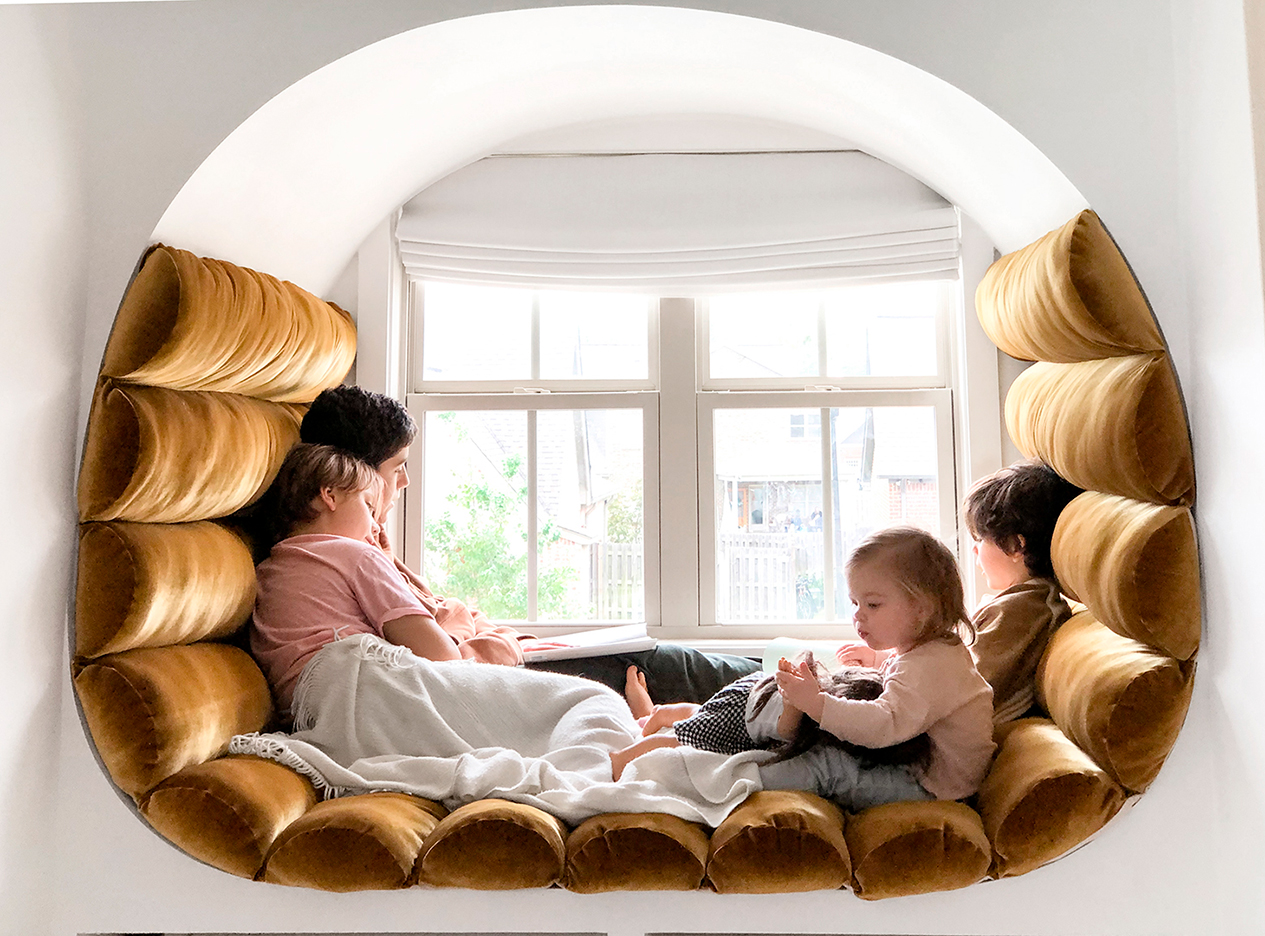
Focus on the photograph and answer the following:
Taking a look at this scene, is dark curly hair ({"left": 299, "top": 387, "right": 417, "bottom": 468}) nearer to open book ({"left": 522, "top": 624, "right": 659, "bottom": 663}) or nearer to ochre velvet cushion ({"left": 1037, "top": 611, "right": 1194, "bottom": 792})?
open book ({"left": 522, "top": 624, "right": 659, "bottom": 663})

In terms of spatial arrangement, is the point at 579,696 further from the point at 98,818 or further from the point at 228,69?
the point at 228,69

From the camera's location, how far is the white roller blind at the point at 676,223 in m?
2.63

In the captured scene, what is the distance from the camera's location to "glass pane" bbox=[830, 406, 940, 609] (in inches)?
108

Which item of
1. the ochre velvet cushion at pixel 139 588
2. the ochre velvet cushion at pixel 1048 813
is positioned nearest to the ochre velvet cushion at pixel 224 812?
the ochre velvet cushion at pixel 139 588

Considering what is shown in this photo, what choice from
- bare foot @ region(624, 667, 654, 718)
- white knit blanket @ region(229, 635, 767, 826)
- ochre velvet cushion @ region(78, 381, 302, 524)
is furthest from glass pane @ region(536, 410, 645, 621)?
ochre velvet cushion @ region(78, 381, 302, 524)

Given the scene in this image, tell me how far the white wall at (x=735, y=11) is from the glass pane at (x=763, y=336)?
1.11 meters

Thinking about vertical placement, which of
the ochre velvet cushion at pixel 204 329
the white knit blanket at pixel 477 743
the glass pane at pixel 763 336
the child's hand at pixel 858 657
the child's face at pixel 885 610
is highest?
the glass pane at pixel 763 336

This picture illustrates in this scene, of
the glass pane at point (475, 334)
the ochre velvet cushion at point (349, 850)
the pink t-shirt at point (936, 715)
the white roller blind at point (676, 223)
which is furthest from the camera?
the glass pane at point (475, 334)

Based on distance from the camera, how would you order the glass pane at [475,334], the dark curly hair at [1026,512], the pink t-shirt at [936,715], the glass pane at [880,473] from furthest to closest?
1. the glass pane at [475,334]
2. the glass pane at [880,473]
3. the dark curly hair at [1026,512]
4. the pink t-shirt at [936,715]

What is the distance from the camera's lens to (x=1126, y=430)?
1.57m

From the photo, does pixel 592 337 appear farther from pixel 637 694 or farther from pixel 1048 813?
pixel 1048 813

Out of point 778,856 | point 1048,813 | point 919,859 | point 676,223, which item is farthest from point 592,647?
point 676,223

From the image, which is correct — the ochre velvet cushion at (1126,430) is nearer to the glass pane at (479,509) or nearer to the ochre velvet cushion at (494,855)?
the ochre velvet cushion at (494,855)

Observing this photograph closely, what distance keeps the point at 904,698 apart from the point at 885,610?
166 millimetres
